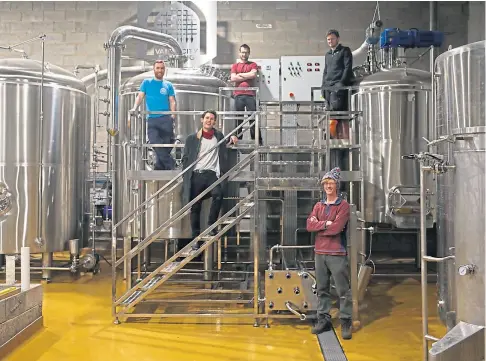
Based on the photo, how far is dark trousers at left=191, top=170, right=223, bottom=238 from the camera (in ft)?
17.6

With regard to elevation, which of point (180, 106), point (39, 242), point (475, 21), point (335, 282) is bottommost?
point (335, 282)

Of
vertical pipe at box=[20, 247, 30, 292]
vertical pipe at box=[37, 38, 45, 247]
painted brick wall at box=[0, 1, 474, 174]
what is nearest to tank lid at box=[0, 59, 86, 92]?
vertical pipe at box=[37, 38, 45, 247]

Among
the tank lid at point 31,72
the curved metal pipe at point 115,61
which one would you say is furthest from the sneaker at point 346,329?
the tank lid at point 31,72

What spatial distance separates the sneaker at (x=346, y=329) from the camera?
4379 millimetres

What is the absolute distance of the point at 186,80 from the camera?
7.12 m

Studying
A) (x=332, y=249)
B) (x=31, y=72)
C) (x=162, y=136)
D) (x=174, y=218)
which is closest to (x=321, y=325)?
(x=332, y=249)

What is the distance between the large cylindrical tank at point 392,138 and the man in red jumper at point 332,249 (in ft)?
8.01

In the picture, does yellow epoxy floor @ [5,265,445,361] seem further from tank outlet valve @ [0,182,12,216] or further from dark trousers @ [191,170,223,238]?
tank outlet valve @ [0,182,12,216]

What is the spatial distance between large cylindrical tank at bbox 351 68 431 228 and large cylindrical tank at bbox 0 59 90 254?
3872mm

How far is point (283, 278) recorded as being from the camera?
15.5 ft

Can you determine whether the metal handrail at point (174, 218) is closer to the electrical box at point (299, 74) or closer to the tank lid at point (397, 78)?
the tank lid at point (397, 78)

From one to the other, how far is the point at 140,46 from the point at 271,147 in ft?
16.8

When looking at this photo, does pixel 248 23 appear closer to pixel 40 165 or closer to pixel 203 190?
pixel 40 165

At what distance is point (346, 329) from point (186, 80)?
13.4ft
